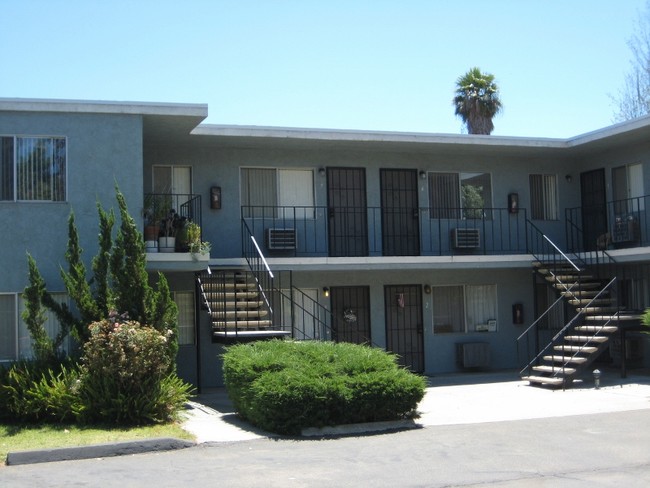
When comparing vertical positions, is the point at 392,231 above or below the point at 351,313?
above

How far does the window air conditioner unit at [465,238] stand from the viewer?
68.2 feet

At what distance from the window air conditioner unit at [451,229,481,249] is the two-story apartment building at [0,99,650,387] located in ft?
0.13

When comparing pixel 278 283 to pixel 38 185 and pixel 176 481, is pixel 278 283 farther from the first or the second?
pixel 176 481

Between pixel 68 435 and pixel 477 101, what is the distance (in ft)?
86.3

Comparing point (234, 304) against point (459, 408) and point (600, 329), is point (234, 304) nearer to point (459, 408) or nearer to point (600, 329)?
point (459, 408)

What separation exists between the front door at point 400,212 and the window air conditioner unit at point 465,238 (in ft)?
2.94

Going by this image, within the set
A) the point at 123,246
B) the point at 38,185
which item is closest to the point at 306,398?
the point at 123,246

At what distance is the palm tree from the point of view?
3497 centimetres

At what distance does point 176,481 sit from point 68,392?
14.8 feet

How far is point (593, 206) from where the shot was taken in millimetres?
21375

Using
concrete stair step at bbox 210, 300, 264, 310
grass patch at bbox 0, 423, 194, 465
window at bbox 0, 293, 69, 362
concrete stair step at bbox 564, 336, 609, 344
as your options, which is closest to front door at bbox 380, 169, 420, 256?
concrete stair step at bbox 564, 336, 609, 344

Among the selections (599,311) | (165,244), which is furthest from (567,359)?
(165,244)

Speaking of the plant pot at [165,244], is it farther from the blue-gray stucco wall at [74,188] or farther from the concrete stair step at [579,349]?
the concrete stair step at [579,349]

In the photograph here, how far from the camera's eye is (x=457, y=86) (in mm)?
35938
